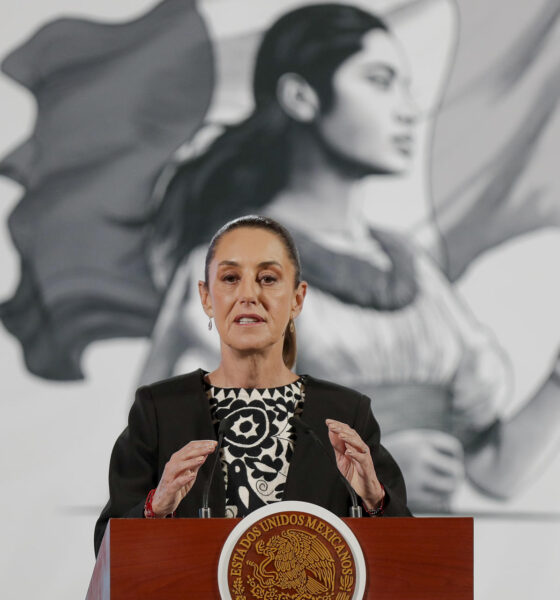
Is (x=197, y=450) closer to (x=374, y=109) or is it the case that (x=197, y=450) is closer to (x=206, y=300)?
(x=206, y=300)

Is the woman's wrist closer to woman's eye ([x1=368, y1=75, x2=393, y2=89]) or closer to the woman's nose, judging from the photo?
the woman's nose

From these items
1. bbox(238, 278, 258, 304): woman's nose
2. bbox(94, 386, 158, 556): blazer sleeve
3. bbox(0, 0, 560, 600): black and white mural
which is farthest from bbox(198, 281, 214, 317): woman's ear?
bbox(0, 0, 560, 600): black and white mural

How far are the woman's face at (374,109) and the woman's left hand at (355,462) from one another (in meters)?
2.62

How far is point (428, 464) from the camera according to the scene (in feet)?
14.5

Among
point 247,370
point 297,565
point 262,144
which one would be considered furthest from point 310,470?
point 262,144

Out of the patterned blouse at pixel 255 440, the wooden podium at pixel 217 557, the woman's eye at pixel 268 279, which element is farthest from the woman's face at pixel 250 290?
the wooden podium at pixel 217 557

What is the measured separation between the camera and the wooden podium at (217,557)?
180 centimetres

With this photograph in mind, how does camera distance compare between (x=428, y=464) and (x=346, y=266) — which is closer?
(x=428, y=464)

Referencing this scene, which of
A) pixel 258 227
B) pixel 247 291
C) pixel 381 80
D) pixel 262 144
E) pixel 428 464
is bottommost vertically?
Answer: pixel 247 291

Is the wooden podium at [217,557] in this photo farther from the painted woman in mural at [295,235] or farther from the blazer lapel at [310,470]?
the painted woman in mural at [295,235]

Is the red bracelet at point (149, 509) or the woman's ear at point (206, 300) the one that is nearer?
the red bracelet at point (149, 509)

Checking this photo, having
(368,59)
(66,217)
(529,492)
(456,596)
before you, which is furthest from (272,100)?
(456,596)

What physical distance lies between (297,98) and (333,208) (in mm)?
465

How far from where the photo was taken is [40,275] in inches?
173
